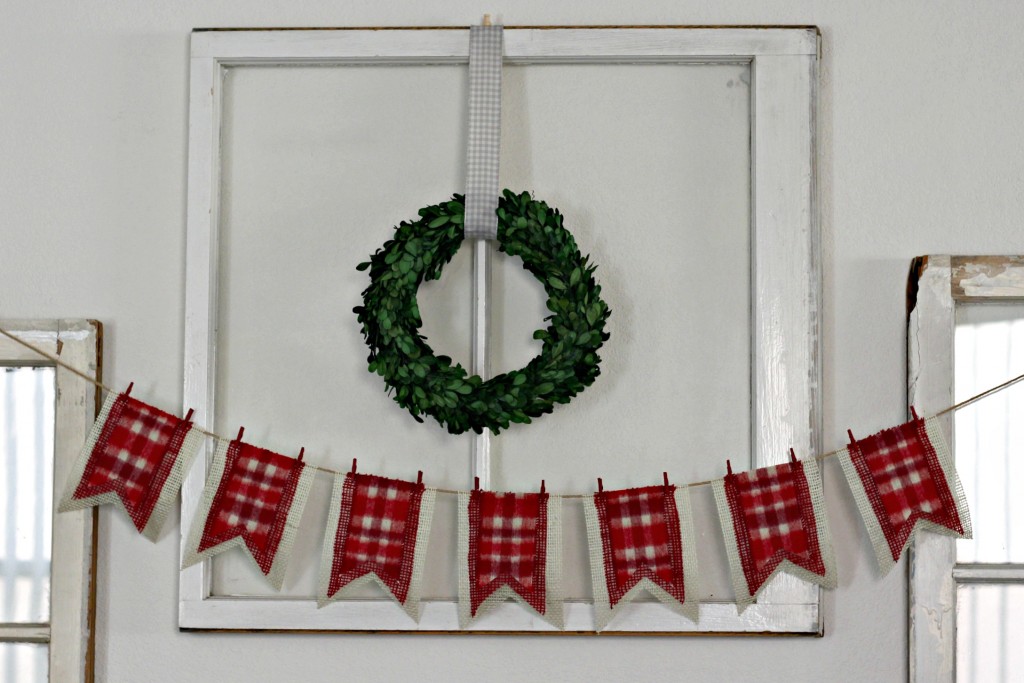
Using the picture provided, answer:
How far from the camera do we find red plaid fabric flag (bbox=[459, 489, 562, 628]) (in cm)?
154

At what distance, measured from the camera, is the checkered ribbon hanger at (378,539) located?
1.53 m

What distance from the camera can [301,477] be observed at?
156 cm

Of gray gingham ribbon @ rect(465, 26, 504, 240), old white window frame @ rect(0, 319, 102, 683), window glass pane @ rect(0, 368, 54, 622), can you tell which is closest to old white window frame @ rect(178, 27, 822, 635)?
gray gingham ribbon @ rect(465, 26, 504, 240)

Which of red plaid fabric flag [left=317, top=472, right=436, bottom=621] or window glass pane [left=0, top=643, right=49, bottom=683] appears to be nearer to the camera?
red plaid fabric flag [left=317, top=472, right=436, bottom=621]

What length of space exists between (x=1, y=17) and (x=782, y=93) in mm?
1450

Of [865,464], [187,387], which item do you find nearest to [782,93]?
[865,464]

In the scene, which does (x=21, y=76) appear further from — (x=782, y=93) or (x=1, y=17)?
(x=782, y=93)

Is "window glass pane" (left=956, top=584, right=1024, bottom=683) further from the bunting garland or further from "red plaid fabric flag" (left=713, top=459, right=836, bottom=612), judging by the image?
"red plaid fabric flag" (left=713, top=459, right=836, bottom=612)

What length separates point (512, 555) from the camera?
5.07ft

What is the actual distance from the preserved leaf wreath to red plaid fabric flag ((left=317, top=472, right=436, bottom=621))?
0.14 m

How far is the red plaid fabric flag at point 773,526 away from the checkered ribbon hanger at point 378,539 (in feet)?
1.70

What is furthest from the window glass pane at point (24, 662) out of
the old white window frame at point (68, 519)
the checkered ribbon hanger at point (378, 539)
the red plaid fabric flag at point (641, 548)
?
the red plaid fabric flag at point (641, 548)

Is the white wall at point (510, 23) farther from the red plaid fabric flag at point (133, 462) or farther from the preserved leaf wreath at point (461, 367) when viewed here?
the preserved leaf wreath at point (461, 367)

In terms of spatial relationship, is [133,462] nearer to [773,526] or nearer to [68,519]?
[68,519]
